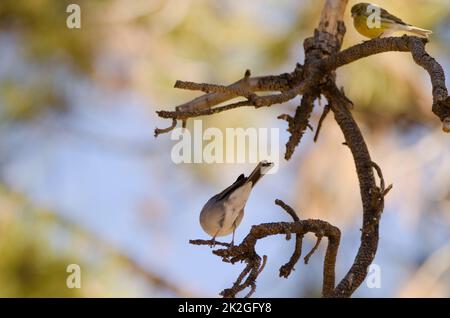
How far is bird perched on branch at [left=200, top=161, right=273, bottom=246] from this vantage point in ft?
6.04

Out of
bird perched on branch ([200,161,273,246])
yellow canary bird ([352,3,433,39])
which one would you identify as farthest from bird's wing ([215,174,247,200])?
yellow canary bird ([352,3,433,39])

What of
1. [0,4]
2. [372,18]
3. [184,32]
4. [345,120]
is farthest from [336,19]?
[0,4]

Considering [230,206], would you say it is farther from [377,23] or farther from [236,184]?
[377,23]

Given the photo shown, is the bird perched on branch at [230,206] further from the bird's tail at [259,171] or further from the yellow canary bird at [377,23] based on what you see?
the yellow canary bird at [377,23]

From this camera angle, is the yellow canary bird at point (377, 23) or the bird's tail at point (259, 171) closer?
the bird's tail at point (259, 171)

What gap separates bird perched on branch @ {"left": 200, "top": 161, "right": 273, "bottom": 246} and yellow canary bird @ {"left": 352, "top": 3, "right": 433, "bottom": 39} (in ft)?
3.30

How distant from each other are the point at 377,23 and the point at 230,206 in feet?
3.77

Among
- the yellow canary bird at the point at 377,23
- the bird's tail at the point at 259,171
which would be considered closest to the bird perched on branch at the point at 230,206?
the bird's tail at the point at 259,171

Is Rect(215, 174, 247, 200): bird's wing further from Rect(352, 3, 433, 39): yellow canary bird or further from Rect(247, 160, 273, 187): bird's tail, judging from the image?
Rect(352, 3, 433, 39): yellow canary bird

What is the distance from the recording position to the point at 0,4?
174 inches

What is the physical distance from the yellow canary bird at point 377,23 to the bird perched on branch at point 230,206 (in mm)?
1006

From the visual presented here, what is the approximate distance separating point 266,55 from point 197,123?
1.88ft

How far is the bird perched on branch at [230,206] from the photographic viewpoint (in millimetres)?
1841

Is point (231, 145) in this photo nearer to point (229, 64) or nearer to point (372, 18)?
point (229, 64)
